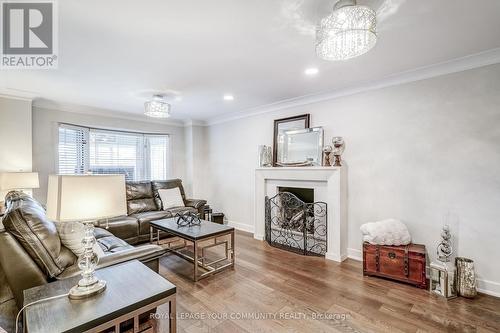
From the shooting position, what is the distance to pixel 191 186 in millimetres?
5723

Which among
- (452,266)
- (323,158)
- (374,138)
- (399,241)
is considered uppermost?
(374,138)

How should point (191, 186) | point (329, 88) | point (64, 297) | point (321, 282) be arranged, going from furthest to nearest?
point (191, 186)
point (329, 88)
point (321, 282)
point (64, 297)

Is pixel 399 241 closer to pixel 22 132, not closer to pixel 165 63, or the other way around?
pixel 165 63

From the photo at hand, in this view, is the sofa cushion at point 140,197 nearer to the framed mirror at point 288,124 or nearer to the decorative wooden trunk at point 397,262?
the framed mirror at point 288,124

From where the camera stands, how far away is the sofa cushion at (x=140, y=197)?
440cm

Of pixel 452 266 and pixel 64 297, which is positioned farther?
pixel 452 266

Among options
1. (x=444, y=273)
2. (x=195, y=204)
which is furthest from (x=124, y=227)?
(x=444, y=273)

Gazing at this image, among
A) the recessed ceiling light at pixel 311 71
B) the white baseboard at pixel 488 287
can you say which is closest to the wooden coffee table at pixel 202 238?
the recessed ceiling light at pixel 311 71

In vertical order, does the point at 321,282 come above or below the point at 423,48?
below

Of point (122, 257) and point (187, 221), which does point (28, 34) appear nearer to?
point (122, 257)

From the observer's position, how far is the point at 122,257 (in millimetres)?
1807

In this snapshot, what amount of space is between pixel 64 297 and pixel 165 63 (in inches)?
90.6

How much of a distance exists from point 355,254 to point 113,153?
16.5 feet

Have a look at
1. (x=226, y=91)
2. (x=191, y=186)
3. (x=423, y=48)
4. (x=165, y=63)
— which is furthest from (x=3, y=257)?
(x=191, y=186)
